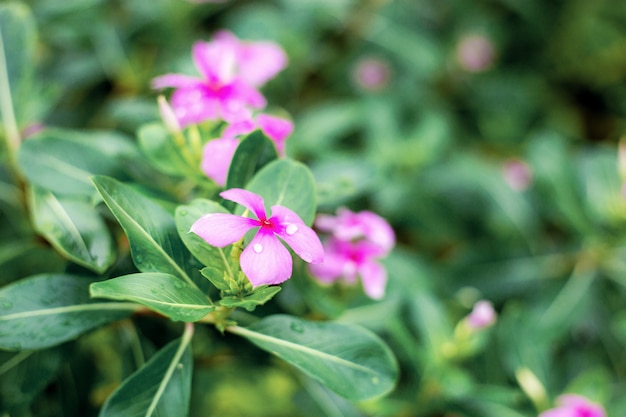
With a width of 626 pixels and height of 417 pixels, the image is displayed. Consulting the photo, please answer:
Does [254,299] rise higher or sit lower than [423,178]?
higher

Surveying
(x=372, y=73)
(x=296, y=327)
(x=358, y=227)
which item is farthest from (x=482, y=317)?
(x=372, y=73)

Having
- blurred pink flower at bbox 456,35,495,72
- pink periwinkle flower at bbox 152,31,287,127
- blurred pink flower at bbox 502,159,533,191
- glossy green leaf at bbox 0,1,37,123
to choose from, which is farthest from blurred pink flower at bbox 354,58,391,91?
glossy green leaf at bbox 0,1,37,123

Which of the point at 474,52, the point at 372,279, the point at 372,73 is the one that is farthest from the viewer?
the point at 474,52

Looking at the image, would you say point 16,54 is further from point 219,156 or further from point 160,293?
point 160,293

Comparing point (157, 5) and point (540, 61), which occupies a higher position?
point (157, 5)

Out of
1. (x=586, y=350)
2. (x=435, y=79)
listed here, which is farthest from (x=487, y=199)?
(x=435, y=79)

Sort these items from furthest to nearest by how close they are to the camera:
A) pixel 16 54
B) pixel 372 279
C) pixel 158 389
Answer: pixel 16 54 < pixel 372 279 < pixel 158 389

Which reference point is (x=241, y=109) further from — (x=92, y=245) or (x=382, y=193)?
(x=382, y=193)
